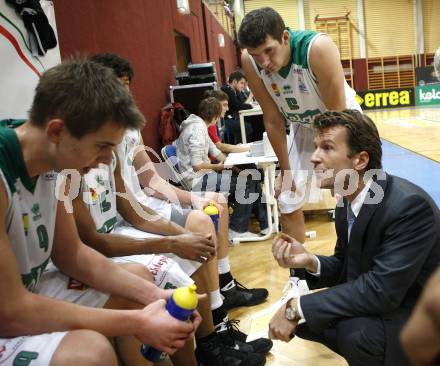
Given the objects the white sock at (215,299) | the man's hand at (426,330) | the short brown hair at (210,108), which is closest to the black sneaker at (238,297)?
the white sock at (215,299)

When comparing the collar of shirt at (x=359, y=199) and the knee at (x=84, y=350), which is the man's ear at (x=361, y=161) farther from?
the knee at (x=84, y=350)

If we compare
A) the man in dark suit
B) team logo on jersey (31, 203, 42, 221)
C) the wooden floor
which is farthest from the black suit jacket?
team logo on jersey (31, 203, 42, 221)

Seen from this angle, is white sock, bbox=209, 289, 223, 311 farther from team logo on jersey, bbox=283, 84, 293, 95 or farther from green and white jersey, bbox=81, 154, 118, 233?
team logo on jersey, bbox=283, 84, 293, 95

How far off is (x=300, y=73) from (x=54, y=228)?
1.57 meters

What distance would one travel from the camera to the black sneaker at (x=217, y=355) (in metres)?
2.04

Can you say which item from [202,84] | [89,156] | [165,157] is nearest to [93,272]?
[89,156]

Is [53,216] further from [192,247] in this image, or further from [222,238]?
[222,238]

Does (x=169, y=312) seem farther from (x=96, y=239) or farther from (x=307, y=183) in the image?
(x=307, y=183)

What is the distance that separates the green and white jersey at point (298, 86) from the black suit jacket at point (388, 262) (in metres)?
1.03

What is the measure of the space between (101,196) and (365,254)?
1155 millimetres

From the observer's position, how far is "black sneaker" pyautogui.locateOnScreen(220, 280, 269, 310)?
9.40 ft

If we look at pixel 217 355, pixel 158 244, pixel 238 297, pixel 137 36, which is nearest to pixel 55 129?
pixel 158 244

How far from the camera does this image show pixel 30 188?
1337 mm

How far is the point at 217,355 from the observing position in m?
2.04
